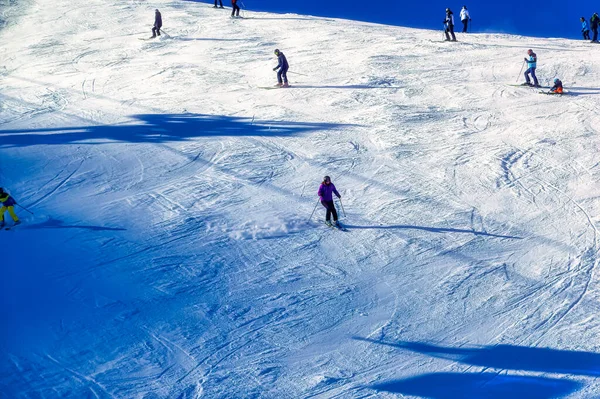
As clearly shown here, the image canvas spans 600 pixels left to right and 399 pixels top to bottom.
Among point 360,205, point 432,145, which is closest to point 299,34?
point 432,145

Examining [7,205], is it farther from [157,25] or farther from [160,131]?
[157,25]

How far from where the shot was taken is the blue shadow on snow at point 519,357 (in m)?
8.82

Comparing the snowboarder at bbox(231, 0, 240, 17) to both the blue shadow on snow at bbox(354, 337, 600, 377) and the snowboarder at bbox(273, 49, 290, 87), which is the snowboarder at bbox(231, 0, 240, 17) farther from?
the blue shadow on snow at bbox(354, 337, 600, 377)

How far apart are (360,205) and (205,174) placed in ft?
12.7

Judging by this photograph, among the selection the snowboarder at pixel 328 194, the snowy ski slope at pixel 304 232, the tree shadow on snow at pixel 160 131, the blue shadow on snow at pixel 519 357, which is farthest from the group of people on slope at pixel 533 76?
the blue shadow on snow at pixel 519 357

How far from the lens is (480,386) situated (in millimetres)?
8469

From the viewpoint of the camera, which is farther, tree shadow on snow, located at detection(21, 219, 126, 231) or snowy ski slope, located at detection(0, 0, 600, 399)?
tree shadow on snow, located at detection(21, 219, 126, 231)

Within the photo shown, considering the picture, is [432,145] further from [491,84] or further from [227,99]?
[227,99]

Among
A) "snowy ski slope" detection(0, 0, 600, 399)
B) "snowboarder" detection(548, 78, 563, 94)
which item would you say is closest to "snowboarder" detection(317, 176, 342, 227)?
"snowy ski slope" detection(0, 0, 600, 399)

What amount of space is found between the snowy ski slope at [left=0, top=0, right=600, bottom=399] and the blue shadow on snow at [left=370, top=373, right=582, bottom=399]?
3 centimetres

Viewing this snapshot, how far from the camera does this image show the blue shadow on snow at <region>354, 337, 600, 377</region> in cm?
882

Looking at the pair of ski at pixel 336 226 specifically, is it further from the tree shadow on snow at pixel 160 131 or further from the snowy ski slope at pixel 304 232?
the tree shadow on snow at pixel 160 131

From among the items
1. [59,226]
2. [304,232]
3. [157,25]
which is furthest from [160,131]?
[157,25]

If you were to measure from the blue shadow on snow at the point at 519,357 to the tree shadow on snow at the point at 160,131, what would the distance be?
9.58m
